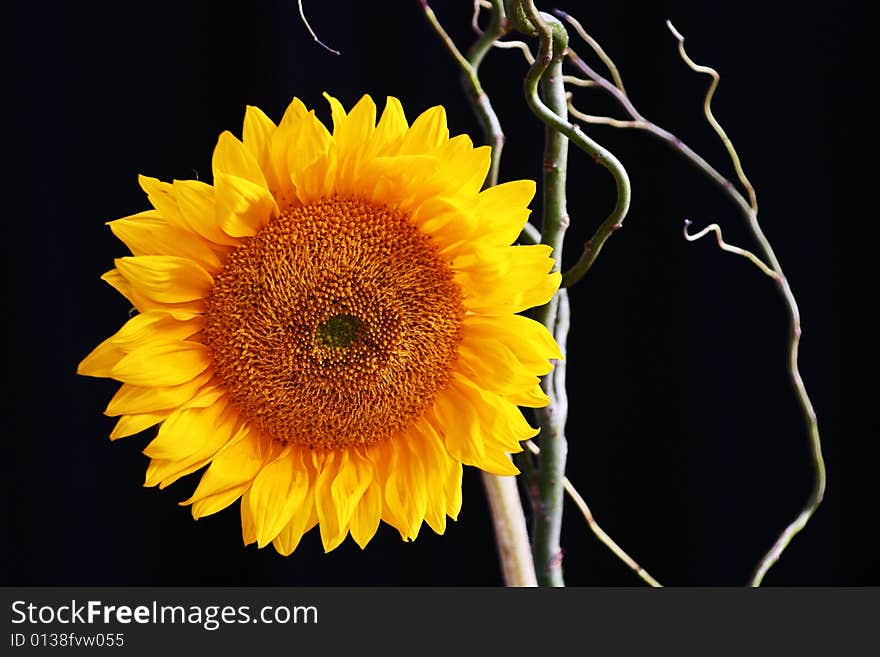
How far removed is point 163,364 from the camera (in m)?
0.35

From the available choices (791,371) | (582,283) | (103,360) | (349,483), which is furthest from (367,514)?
(582,283)

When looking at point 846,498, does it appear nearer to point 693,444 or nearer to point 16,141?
point 693,444

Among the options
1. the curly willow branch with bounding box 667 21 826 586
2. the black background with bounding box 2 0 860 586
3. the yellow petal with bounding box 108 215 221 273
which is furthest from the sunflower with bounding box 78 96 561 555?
the black background with bounding box 2 0 860 586

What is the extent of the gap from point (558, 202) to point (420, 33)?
0.46m

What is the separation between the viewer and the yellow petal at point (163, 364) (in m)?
0.34

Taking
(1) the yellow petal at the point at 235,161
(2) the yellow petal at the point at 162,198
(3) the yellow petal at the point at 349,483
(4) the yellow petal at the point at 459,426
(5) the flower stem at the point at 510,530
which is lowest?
(5) the flower stem at the point at 510,530

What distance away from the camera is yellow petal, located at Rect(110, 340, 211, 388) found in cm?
34

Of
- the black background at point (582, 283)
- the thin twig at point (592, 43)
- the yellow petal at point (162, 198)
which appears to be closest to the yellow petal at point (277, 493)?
the yellow petal at point (162, 198)

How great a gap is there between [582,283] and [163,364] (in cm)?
54

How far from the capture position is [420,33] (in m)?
0.78

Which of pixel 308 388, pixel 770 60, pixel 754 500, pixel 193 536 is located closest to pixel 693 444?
pixel 754 500

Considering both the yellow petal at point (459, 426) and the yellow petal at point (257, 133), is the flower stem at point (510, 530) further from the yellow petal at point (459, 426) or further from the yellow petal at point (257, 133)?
the yellow petal at point (257, 133)

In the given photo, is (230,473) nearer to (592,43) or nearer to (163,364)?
(163,364)

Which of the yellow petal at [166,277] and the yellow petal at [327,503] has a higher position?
the yellow petal at [166,277]
